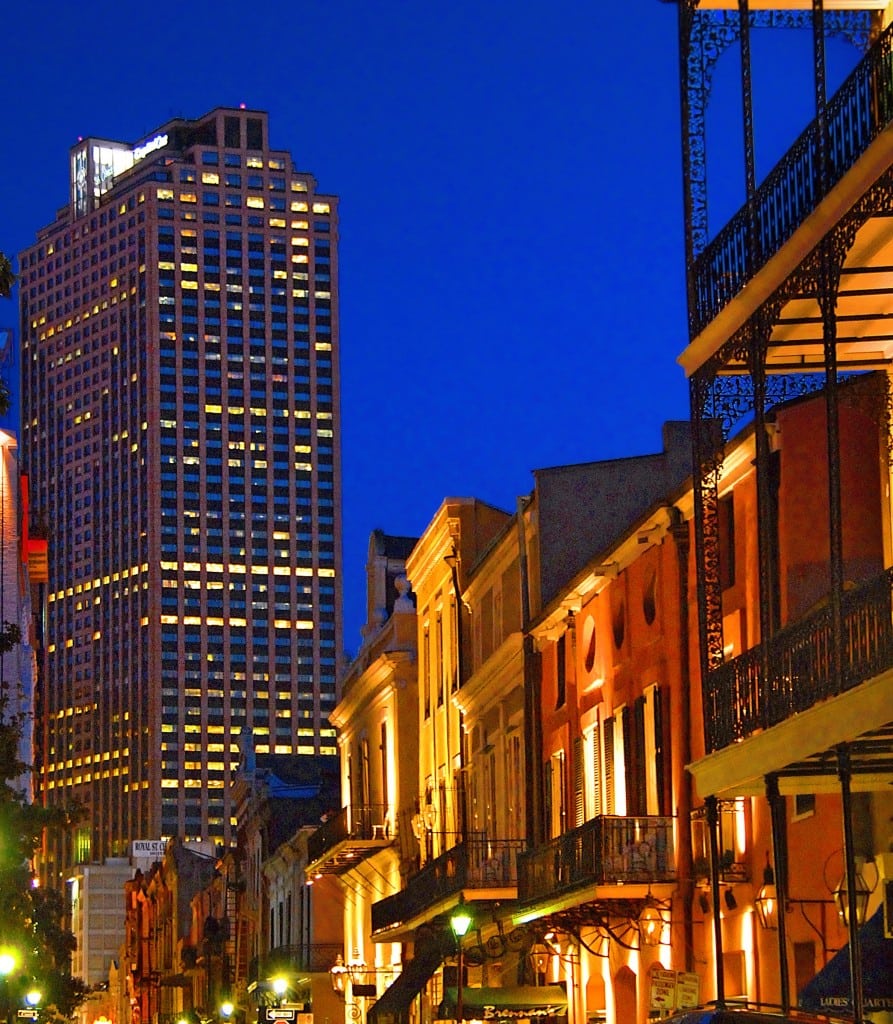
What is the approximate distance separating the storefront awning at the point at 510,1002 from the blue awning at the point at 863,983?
15.7 metres

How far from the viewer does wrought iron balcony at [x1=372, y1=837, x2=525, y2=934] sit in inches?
1519

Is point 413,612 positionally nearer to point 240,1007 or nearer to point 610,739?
point 610,739

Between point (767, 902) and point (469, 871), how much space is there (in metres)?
14.0

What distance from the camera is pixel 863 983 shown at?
712 inches

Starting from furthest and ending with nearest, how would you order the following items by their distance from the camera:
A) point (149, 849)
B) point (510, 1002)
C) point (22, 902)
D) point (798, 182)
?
1. point (149, 849)
2. point (510, 1002)
3. point (22, 902)
4. point (798, 182)

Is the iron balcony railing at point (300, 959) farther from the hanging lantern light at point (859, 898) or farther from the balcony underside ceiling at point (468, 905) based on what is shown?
the hanging lantern light at point (859, 898)

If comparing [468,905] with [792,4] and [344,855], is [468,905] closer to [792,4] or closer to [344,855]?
[792,4]

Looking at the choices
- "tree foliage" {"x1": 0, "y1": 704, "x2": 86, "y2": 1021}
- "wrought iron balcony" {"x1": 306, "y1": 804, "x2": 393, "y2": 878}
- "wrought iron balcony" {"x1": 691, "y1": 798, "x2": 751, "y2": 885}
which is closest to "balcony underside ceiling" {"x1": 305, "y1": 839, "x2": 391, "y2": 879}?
"wrought iron balcony" {"x1": 306, "y1": 804, "x2": 393, "y2": 878}

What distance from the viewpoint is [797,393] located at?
21812mm

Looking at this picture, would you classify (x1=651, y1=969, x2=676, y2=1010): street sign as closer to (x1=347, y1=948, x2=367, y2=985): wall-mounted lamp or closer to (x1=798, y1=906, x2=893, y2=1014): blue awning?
(x1=798, y1=906, x2=893, y2=1014): blue awning

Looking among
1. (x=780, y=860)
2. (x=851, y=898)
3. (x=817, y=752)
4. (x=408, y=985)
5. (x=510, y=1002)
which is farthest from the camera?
(x=408, y=985)

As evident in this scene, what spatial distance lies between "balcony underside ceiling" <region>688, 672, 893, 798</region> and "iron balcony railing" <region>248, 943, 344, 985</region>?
153ft

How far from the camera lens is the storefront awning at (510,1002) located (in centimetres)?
3419

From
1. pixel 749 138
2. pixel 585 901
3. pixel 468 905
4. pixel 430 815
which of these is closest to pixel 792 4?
pixel 749 138
